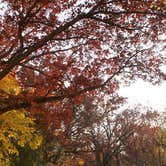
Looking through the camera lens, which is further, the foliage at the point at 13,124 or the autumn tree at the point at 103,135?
the autumn tree at the point at 103,135

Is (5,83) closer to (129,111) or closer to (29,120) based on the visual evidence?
Result: (29,120)

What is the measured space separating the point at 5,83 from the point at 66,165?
24.6 metres

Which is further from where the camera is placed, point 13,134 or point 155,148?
point 155,148

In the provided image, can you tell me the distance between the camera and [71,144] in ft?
104

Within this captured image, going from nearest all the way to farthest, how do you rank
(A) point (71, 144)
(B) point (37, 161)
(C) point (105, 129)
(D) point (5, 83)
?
1. (D) point (5, 83)
2. (B) point (37, 161)
3. (A) point (71, 144)
4. (C) point (105, 129)

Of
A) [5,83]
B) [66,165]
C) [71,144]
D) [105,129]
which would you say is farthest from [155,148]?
[5,83]

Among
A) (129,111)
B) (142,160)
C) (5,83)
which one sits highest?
(129,111)

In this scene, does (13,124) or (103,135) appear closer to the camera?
(13,124)

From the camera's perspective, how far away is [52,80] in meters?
11.6

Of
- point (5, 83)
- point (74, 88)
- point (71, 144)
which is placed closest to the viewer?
point (74, 88)

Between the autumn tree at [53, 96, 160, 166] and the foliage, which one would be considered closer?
the foliage

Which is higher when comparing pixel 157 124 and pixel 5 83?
pixel 157 124

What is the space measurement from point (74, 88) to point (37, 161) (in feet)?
30.8

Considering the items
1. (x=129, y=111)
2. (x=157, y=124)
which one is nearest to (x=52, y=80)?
(x=129, y=111)
